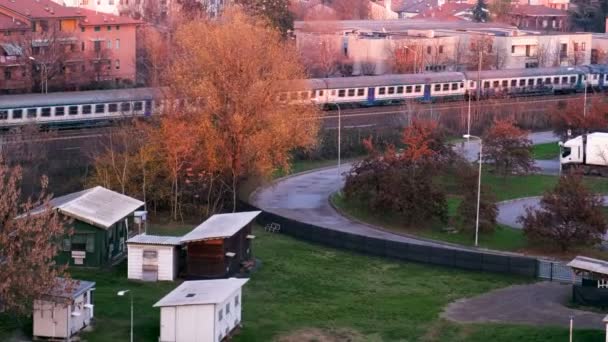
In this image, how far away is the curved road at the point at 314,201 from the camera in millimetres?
32469

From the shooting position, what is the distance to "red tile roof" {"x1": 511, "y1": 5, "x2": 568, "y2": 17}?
96.3 m

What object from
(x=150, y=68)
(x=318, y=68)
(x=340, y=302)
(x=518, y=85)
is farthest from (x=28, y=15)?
(x=340, y=302)

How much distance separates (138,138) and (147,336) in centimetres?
1446

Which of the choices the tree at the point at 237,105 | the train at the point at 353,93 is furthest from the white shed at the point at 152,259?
the train at the point at 353,93

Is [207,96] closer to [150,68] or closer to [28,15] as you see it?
[150,68]

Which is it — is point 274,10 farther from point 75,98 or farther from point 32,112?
point 32,112

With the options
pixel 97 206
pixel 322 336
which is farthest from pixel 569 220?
pixel 97 206

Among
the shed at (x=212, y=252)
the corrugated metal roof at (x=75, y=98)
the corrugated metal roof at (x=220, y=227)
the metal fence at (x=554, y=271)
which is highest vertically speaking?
the corrugated metal roof at (x=75, y=98)

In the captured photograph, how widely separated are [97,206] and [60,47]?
30994 mm

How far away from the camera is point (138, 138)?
35906mm

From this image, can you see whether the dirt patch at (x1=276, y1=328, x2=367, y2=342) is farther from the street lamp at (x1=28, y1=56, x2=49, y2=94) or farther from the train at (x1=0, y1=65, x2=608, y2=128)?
the street lamp at (x1=28, y1=56, x2=49, y2=94)

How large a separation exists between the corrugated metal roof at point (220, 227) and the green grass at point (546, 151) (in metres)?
18.5

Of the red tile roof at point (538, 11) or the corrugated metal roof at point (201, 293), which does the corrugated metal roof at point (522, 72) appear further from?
the corrugated metal roof at point (201, 293)

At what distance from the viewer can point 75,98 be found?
146ft
